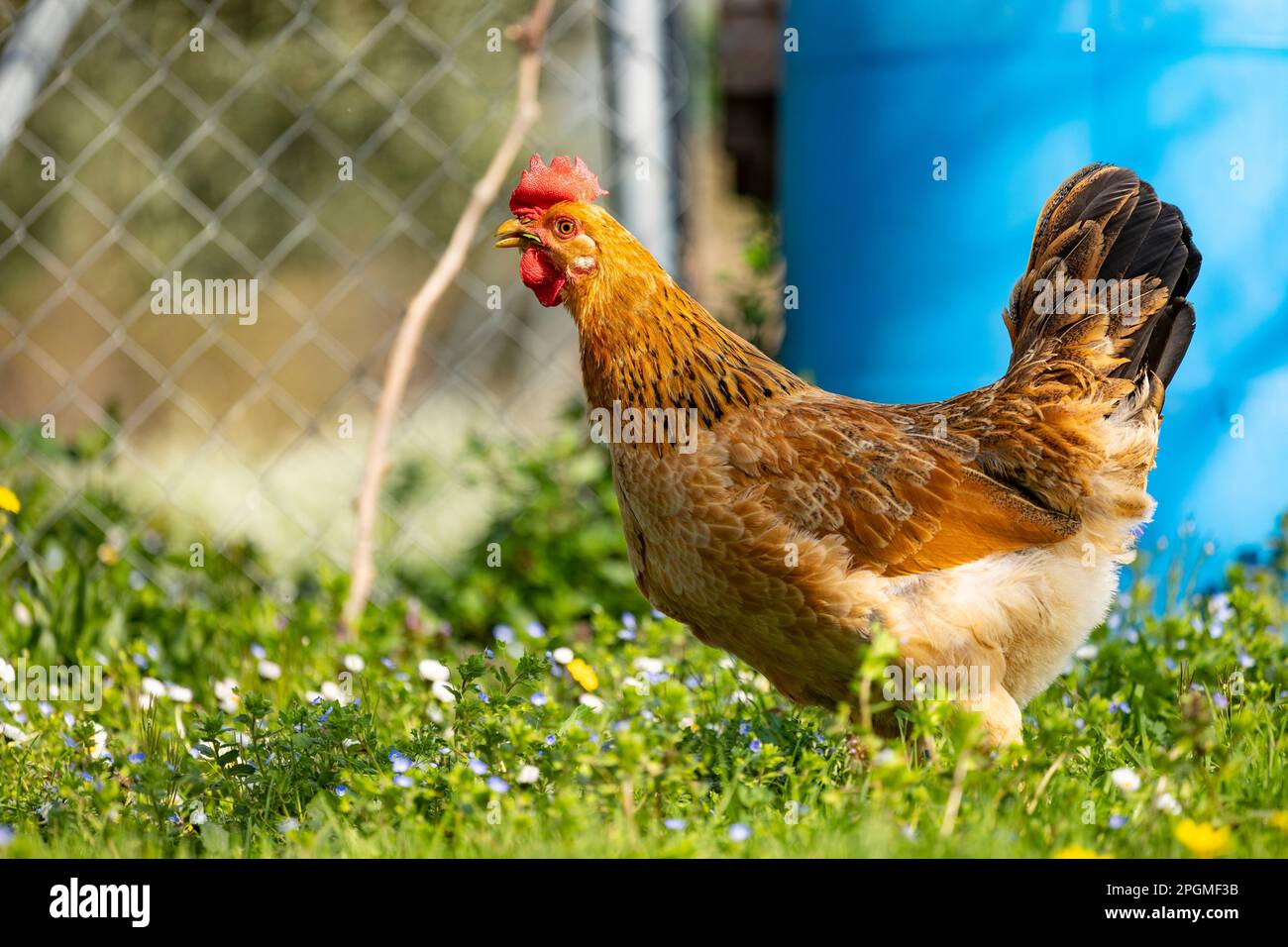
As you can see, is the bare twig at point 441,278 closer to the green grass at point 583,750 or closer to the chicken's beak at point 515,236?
the green grass at point 583,750

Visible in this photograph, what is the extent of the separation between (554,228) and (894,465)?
35.2 inches

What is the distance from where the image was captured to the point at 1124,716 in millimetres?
2805

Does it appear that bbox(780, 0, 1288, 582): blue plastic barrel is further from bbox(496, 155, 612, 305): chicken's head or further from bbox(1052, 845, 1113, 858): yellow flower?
bbox(1052, 845, 1113, 858): yellow flower

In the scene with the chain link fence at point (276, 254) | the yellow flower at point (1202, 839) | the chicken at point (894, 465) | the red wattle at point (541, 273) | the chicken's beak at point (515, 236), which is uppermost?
the chain link fence at point (276, 254)

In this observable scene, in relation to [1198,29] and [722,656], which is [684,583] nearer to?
[722,656]

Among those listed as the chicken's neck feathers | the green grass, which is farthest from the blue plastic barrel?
the chicken's neck feathers

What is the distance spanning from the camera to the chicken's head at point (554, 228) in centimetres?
260

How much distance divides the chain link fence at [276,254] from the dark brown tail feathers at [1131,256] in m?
2.38

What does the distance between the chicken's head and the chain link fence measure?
6.54 ft

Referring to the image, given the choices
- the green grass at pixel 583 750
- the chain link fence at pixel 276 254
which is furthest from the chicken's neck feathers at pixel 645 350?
the chain link fence at pixel 276 254

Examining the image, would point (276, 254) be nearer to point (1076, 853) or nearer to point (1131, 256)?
point (1131, 256)
